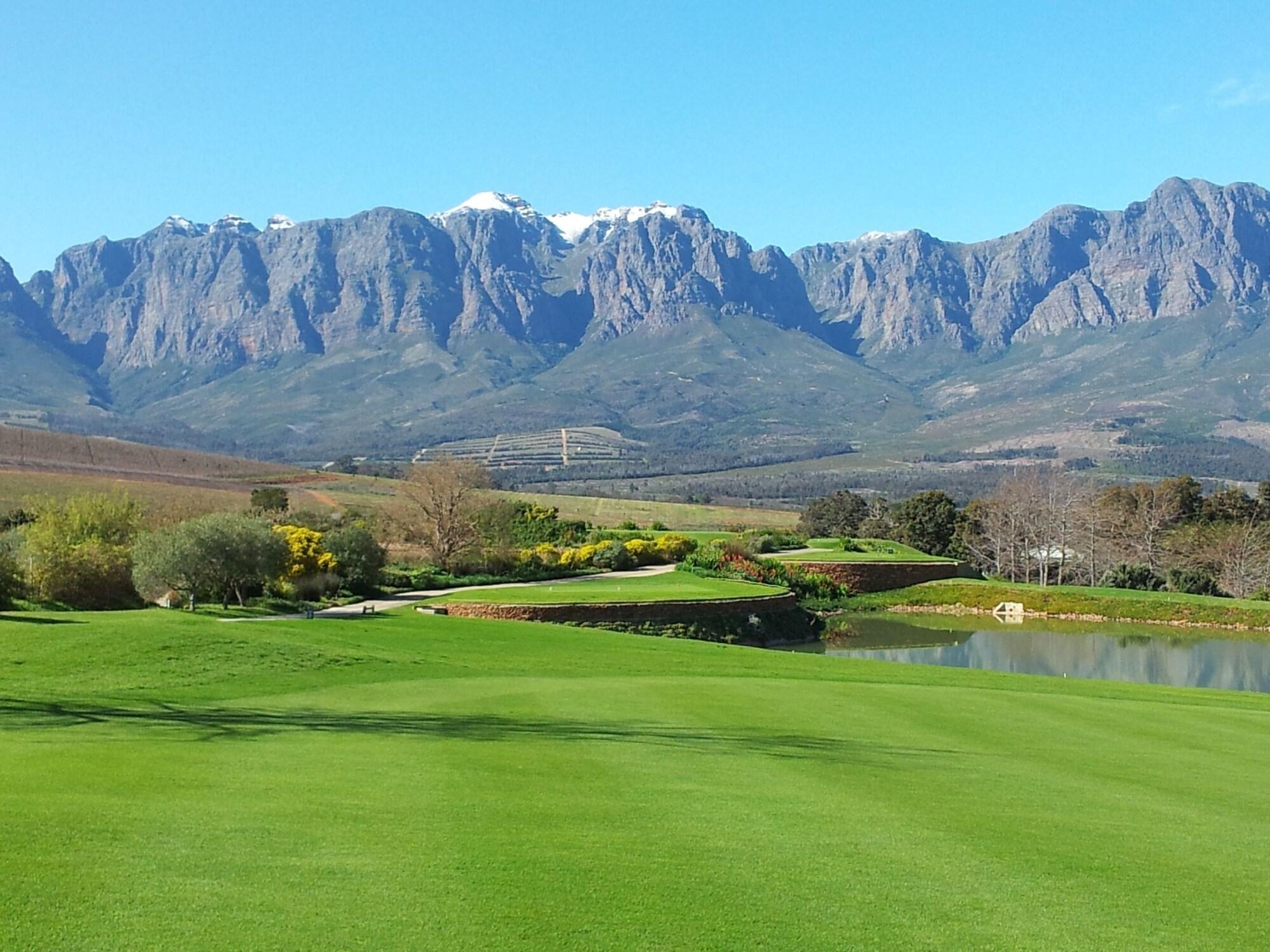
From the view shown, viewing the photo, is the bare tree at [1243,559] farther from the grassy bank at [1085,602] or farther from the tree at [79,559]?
the tree at [79,559]

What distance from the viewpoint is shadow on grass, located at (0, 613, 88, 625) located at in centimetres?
1970

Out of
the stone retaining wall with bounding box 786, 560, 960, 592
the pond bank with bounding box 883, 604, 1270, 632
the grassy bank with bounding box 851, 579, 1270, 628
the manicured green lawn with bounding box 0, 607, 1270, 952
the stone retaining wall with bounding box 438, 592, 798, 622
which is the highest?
the manicured green lawn with bounding box 0, 607, 1270, 952

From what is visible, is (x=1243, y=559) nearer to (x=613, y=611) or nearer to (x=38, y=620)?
(x=613, y=611)

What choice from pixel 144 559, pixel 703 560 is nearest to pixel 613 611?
pixel 144 559

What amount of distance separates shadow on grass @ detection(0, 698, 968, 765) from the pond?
2159cm

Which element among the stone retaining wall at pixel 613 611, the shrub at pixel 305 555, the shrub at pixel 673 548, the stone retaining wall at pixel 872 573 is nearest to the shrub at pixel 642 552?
the shrub at pixel 673 548

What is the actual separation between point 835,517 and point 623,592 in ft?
156

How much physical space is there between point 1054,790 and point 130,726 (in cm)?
957

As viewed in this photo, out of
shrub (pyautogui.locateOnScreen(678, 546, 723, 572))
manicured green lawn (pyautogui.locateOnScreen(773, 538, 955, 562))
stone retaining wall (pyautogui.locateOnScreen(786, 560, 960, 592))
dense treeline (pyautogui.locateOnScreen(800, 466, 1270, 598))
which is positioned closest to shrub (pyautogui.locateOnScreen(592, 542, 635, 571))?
shrub (pyautogui.locateOnScreen(678, 546, 723, 572))

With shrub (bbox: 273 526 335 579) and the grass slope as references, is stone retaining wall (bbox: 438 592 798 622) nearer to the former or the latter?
shrub (bbox: 273 526 335 579)

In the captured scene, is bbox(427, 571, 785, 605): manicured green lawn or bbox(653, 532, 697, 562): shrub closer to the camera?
bbox(427, 571, 785, 605): manicured green lawn

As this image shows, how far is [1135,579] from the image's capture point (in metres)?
61.8

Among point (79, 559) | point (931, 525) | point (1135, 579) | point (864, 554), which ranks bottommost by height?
point (1135, 579)

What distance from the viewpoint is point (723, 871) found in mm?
7344
